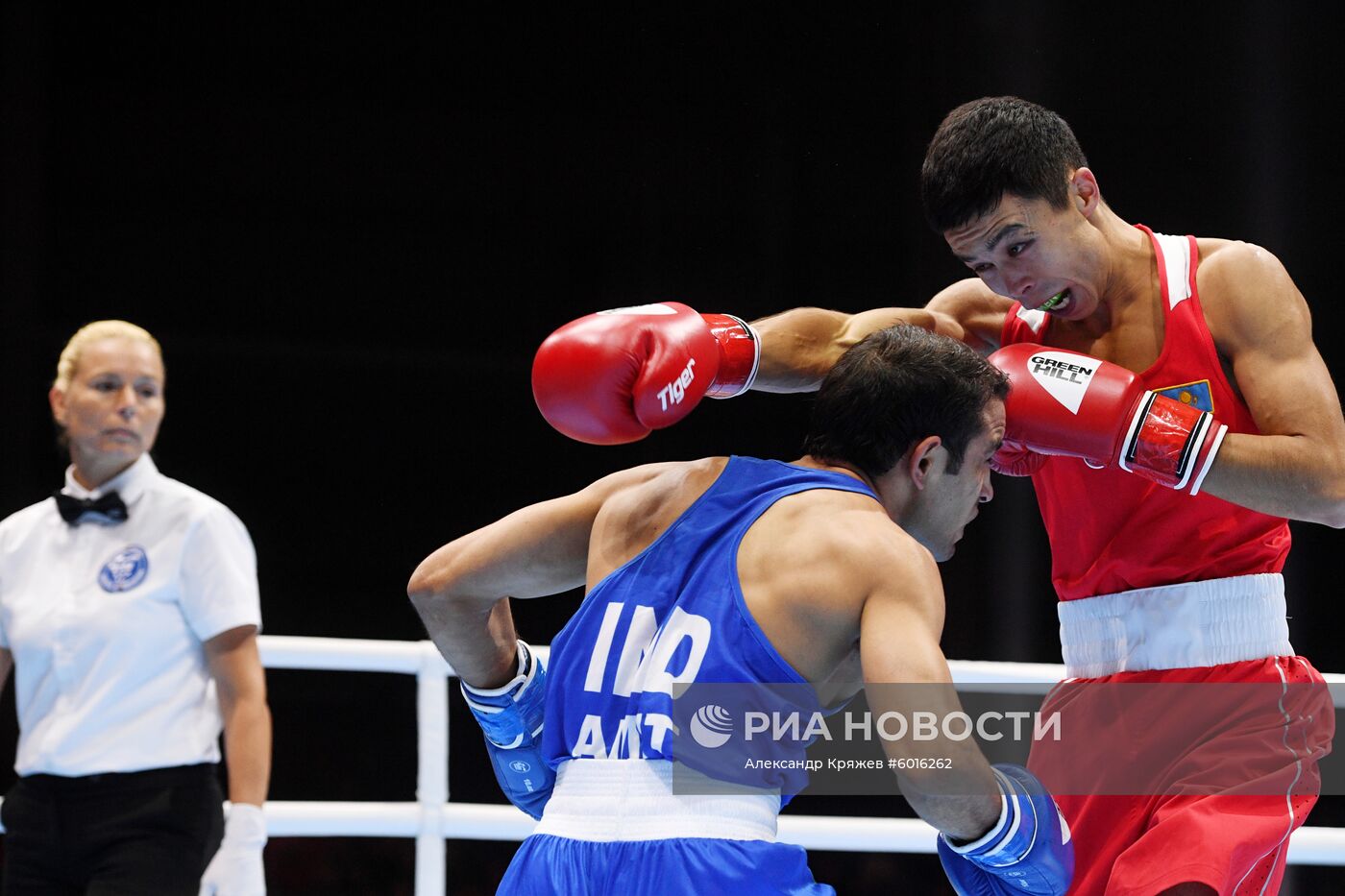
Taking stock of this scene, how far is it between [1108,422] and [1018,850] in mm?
638

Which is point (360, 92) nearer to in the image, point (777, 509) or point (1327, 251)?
point (1327, 251)

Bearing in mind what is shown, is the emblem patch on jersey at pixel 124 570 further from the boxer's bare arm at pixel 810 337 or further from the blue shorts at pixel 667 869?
the blue shorts at pixel 667 869

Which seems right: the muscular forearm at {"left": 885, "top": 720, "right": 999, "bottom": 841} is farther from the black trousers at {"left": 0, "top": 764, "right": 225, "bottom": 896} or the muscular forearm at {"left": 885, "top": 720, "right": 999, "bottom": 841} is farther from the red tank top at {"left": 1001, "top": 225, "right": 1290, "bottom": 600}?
the black trousers at {"left": 0, "top": 764, "right": 225, "bottom": 896}

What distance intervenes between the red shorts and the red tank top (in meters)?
0.15

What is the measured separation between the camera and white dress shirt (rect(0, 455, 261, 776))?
8.55ft

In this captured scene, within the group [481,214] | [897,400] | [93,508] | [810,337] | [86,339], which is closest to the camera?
[897,400]

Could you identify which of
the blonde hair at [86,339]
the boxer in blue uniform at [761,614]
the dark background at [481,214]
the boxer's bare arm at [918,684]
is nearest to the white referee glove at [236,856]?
the blonde hair at [86,339]

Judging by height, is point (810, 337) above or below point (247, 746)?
above

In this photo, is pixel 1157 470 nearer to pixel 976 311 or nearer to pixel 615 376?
pixel 976 311

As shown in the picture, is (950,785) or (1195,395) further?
(1195,395)

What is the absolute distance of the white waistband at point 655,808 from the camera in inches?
62.3

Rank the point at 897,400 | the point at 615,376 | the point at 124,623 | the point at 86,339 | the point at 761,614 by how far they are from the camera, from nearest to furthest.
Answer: the point at 761,614 → the point at 897,400 → the point at 615,376 → the point at 124,623 → the point at 86,339

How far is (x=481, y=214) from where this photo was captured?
26.6ft

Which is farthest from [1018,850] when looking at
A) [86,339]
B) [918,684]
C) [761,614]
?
[86,339]
